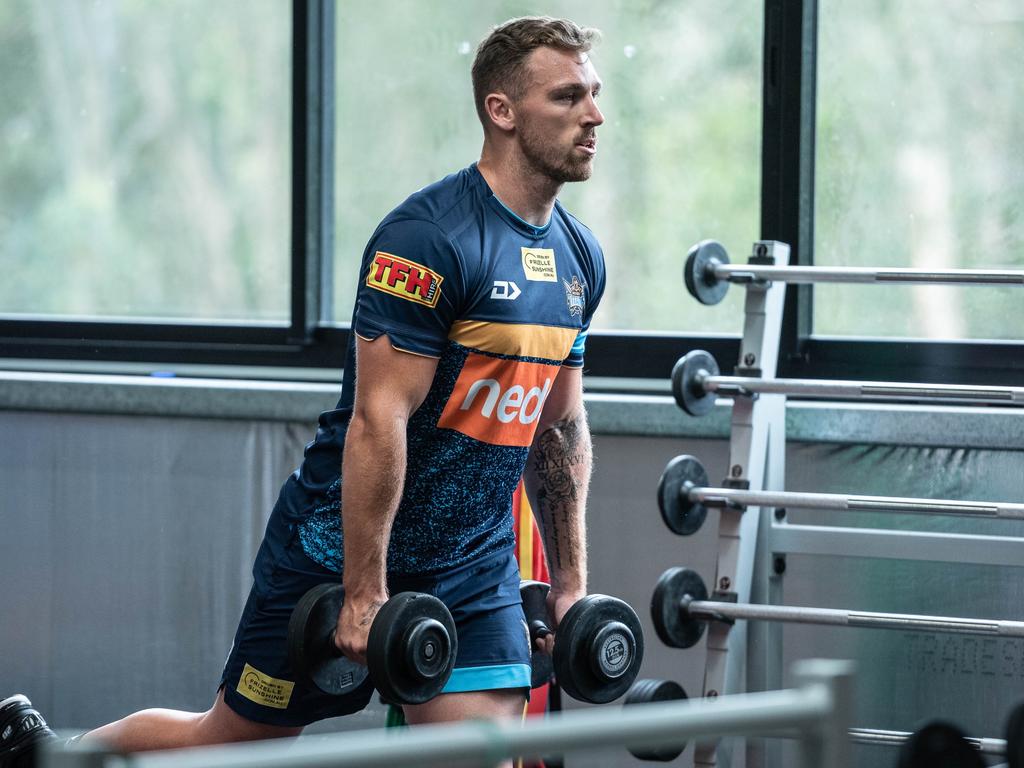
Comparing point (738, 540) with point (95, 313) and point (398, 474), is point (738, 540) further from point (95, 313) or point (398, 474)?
point (95, 313)

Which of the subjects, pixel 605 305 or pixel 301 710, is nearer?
pixel 301 710

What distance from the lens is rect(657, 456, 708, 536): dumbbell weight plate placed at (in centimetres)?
298

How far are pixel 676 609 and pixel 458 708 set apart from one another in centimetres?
69

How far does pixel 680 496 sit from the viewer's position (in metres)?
3.02

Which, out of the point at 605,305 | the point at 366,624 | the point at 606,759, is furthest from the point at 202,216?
the point at 366,624


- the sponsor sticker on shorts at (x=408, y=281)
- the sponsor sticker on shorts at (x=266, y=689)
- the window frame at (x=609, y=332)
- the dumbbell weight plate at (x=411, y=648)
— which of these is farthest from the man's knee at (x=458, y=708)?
the window frame at (x=609, y=332)

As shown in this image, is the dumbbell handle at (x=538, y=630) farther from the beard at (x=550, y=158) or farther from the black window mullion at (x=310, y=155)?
the black window mullion at (x=310, y=155)

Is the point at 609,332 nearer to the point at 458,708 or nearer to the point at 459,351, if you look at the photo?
the point at 459,351

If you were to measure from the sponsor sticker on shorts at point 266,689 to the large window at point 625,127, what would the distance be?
5.39 ft

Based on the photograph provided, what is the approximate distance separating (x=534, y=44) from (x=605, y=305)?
4.70 ft

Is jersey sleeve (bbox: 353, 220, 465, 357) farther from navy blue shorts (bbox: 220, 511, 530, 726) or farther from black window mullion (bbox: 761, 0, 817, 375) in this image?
black window mullion (bbox: 761, 0, 817, 375)

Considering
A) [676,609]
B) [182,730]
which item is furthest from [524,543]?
[182,730]

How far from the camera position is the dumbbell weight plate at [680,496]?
2.98 metres

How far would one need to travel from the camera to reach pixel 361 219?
4.16 meters
